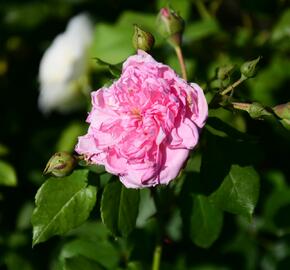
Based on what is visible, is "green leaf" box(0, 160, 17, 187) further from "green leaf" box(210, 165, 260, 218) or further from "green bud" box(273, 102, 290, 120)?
"green bud" box(273, 102, 290, 120)

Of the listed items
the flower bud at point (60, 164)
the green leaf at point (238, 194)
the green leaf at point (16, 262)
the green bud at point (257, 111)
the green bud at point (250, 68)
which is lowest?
the green leaf at point (16, 262)

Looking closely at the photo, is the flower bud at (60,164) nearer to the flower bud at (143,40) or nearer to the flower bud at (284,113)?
the flower bud at (143,40)

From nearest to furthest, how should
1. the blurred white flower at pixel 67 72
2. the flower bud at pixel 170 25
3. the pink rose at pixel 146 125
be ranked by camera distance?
1. the pink rose at pixel 146 125
2. the flower bud at pixel 170 25
3. the blurred white flower at pixel 67 72

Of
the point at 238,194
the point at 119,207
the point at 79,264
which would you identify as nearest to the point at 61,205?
the point at 119,207

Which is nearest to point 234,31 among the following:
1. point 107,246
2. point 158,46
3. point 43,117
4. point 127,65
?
point 158,46

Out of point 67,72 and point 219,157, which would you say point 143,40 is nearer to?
point 219,157

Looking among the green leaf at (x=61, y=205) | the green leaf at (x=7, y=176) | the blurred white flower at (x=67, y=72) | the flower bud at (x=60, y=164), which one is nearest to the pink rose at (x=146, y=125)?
the flower bud at (x=60, y=164)

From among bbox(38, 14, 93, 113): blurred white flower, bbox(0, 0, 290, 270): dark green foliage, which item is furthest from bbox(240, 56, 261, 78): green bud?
bbox(38, 14, 93, 113): blurred white flower
